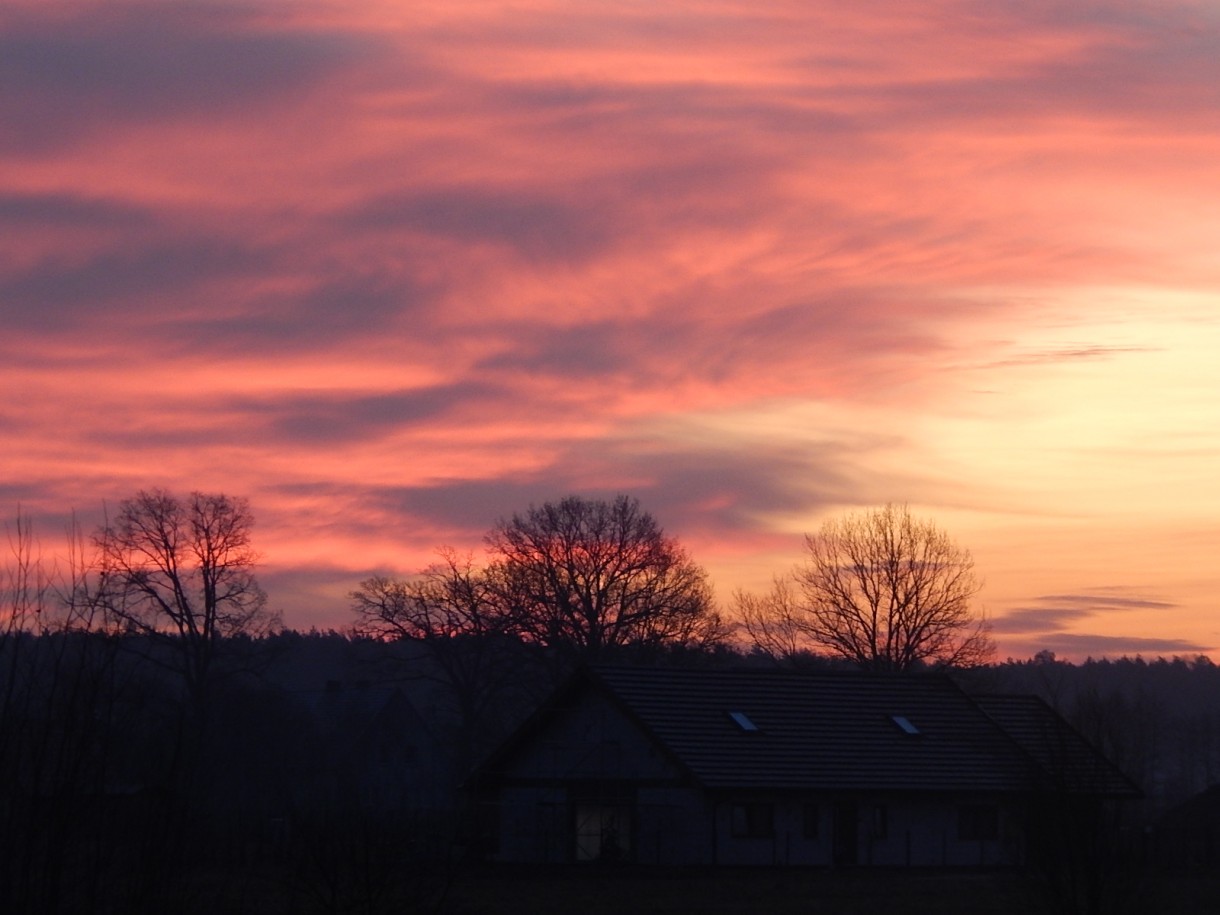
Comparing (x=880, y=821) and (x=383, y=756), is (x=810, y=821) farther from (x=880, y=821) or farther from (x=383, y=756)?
(x=383, y=756)

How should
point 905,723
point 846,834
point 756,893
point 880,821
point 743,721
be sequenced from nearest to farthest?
point 756,893
point 846,834
point 880,821
point 743,721
point 905,723

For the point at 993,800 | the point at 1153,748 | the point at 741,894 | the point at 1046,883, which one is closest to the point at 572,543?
the point at 993,800

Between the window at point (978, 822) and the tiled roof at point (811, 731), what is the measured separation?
0.88 metres

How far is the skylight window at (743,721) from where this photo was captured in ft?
144

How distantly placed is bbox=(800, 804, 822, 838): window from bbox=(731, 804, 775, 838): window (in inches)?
37.5

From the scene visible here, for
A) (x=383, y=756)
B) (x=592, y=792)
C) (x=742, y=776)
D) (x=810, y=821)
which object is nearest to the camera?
(x=742, y=776)

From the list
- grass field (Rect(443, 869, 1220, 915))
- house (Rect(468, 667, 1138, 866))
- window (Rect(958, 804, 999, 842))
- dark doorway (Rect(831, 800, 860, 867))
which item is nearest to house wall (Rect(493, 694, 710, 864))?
house (Rect(468, 667, 1138, 866))

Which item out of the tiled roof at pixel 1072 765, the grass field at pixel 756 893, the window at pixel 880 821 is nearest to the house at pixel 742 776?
the window at pixel 880 821

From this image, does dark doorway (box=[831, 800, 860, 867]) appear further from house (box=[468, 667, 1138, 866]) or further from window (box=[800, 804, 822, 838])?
window (box=[800, 804, 822, 838])

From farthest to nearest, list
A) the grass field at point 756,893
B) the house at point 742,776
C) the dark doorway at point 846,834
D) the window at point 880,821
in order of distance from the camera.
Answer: the window at point 880,821 → the dark doorway at point 846,834 → the house at point 742,776 → the grass field at point 756,893

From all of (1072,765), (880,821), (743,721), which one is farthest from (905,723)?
(1072,765)

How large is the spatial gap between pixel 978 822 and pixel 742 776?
8.26 meters

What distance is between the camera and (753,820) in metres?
42.0

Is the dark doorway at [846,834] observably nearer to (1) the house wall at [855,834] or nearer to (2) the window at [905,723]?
(1) the house wall at [855,834]
